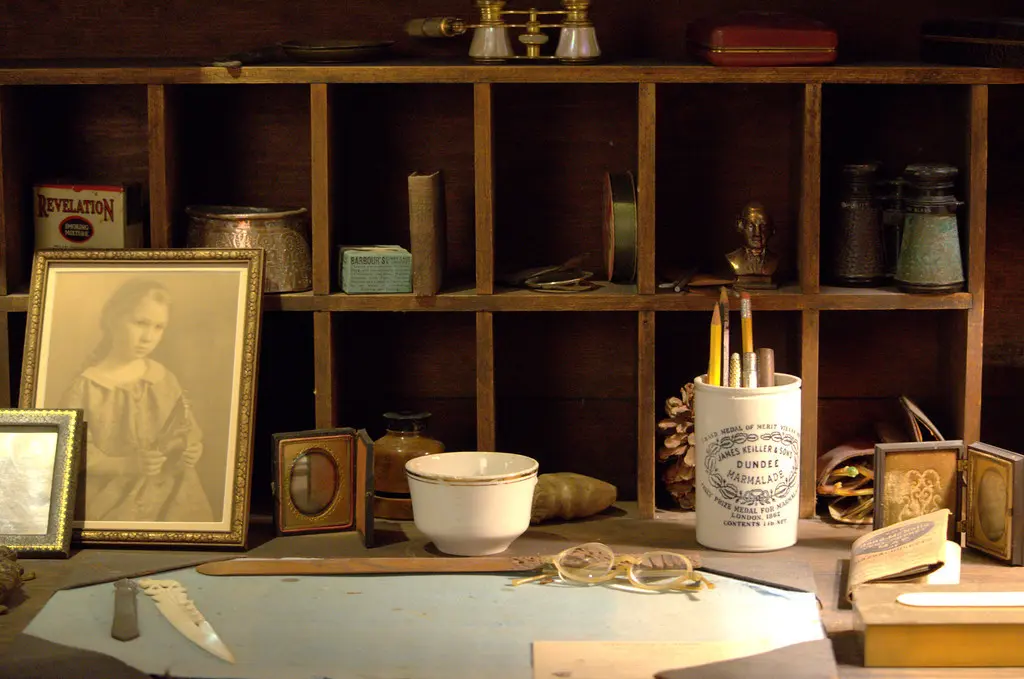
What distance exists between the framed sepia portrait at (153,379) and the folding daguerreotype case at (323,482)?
0.19 ft

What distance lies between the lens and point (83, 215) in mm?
2031

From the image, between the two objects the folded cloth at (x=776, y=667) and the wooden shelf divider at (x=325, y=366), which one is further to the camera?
the wooden shelf divider at (x=325, y=366)

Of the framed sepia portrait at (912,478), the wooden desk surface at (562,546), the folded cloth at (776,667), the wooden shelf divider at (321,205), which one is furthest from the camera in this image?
the wooden shelf divider at (321,205)

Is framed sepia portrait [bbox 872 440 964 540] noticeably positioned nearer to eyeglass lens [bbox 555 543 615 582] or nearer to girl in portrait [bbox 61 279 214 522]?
eyeglass lens [bbox 555 543 615 582]

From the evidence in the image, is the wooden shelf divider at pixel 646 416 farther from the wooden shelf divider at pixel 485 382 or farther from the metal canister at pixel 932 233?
the metal canister at pixel 932 233

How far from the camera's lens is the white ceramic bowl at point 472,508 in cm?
177

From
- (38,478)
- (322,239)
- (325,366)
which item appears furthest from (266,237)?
(38,478)

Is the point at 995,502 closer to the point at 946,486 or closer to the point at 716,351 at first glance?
the point at 946,486

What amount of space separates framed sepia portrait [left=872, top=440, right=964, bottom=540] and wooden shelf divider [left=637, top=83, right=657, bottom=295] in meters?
0.38

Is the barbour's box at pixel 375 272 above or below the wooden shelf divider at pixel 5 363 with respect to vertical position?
above

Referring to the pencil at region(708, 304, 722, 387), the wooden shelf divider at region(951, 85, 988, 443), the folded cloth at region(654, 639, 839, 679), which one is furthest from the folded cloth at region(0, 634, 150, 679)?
the wooden shelf divider at region(951, 85, 988, 443)

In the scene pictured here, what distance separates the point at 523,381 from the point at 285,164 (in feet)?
1.60

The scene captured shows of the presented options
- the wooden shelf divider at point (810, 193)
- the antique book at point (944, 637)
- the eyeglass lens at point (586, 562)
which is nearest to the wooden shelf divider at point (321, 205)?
the eyeglass lens at point (586, 562)

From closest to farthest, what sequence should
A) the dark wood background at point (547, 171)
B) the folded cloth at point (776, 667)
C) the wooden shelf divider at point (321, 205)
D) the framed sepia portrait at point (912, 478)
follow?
the folded cloth at point (776, 667)
the framed sepia portrait at point (912, 478)
the wooden shelf divider at point (321, 205)
the dark wood background at point (547, 171)
